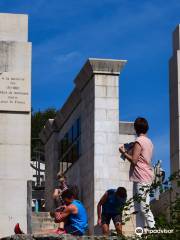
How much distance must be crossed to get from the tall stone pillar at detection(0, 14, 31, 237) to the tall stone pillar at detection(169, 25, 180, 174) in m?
3.04

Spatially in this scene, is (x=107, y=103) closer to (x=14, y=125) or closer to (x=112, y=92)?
(x=112, y=92)

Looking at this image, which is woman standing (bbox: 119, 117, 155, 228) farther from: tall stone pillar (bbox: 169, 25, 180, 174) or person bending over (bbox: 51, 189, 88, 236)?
tall stone pillar (bbox: 169, 25, 180, 174)

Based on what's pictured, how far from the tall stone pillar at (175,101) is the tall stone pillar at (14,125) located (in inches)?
120

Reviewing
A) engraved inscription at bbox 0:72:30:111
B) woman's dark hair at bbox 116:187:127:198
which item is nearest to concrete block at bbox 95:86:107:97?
engraved inscription at bbox 0:72:30:111

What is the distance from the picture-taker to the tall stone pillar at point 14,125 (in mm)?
19516

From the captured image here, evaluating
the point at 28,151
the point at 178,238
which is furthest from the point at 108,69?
the point at 178,238

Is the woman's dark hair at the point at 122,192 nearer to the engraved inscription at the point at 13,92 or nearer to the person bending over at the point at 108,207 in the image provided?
the person bending over at the point at 108,207

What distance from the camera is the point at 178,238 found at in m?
9.66

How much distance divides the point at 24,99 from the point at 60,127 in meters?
10.3

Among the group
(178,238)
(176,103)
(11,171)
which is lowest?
(178,238)

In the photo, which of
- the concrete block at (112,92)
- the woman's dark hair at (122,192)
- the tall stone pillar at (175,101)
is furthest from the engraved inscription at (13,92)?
the woman's dark hair at (122,192)

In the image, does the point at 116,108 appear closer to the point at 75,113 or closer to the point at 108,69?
the point at 108,69

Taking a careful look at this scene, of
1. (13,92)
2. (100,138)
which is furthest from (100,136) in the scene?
(13,92)

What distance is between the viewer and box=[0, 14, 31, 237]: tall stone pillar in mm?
19516
